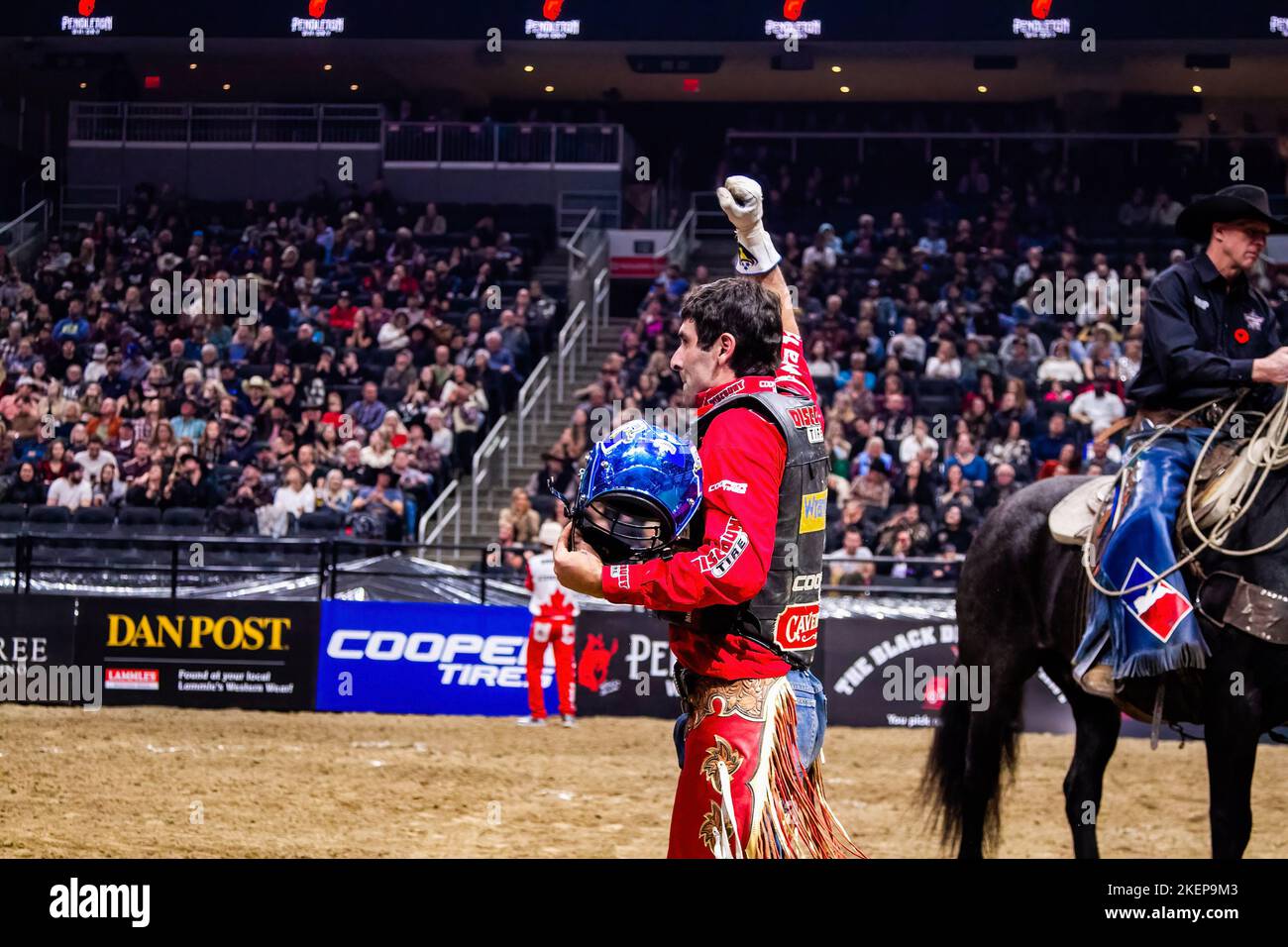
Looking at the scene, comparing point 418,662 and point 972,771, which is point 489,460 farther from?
point 972,771

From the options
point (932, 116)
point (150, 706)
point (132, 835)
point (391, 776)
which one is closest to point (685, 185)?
point (932, 116)

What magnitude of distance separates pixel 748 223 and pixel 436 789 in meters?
7.14

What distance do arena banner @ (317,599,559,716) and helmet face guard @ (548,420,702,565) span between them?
11610 millimetres

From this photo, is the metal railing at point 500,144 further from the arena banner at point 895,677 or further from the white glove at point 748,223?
the white glove at point 748,223

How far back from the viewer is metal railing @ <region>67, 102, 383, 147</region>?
1125 inches

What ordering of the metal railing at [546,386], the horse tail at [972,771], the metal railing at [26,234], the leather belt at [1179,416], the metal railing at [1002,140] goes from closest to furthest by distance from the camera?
the leather belt at [1179,416]
the horse tail at [972,771]
the metal railing at [546,386]
the metal railing at [1002,140]
the metal railing at [26,234]

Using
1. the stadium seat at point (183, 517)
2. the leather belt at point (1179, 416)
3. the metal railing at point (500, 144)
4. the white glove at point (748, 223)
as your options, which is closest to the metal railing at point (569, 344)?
the metal railing at point (500, 144)

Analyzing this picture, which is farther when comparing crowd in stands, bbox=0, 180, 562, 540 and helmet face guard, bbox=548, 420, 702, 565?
crowd in stands, bbox=0, 180, 562, 540

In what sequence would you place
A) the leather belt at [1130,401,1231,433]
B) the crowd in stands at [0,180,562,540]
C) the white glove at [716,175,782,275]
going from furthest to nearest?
the crowd in stands at [0,180,562,540], the leather belt at [1130,401,1231,433], the white glove at [716,175,782,275]

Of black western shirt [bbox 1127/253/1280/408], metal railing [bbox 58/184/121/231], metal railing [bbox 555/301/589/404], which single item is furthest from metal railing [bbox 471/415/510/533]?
black western shirt [bbox 1127/253/1280/408]

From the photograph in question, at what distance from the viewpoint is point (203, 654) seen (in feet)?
50.2

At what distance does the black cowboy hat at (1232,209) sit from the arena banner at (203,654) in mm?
10635

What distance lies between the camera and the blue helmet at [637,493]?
12.1 feet

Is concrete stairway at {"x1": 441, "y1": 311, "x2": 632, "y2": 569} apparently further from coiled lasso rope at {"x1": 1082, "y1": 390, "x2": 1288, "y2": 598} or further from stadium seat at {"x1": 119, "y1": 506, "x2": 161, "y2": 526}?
coiled lasso rope at {"x1": 1082, "y1": 390, "x2": 1288, "y2": 598}
